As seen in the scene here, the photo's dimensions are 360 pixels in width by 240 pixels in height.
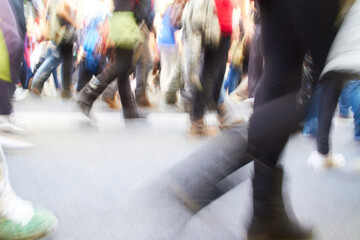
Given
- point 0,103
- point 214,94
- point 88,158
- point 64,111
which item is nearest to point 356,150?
point 214,94

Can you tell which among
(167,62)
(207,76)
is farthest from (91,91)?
(167,62)

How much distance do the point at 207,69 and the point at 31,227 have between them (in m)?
1.80

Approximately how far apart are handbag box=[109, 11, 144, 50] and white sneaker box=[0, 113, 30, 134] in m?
0.95

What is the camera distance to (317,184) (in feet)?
5.96

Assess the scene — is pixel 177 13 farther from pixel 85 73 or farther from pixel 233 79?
pixel 233 79

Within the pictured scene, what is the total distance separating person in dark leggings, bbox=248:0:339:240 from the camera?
96 cm

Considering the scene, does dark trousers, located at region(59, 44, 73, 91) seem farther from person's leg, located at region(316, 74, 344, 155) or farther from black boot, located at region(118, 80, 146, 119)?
person's leg, located at region(316, 74, 344, 155)

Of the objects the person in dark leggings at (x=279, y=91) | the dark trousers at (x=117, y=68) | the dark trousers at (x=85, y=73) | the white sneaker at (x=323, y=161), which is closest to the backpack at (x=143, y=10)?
the dark trousers at (x=117, y=68)

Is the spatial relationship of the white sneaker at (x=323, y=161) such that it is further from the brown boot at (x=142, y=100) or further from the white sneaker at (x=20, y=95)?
the white sneaker at (x=20, y=95)

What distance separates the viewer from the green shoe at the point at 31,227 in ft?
3.64

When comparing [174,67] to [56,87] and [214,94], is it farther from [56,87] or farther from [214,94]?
[56,87]

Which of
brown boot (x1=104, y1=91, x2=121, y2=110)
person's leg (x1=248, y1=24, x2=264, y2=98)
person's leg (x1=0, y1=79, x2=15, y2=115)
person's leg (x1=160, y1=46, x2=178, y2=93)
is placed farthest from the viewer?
person's leg (x1=160, y1=46, x2=178, y2=93)

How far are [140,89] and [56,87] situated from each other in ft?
9.20

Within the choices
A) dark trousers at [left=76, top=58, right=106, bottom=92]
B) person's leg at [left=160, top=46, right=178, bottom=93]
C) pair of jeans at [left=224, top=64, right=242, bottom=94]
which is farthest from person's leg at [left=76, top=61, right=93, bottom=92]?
pair of jeans at [left=224, top=64, right=242, bottom=94]
